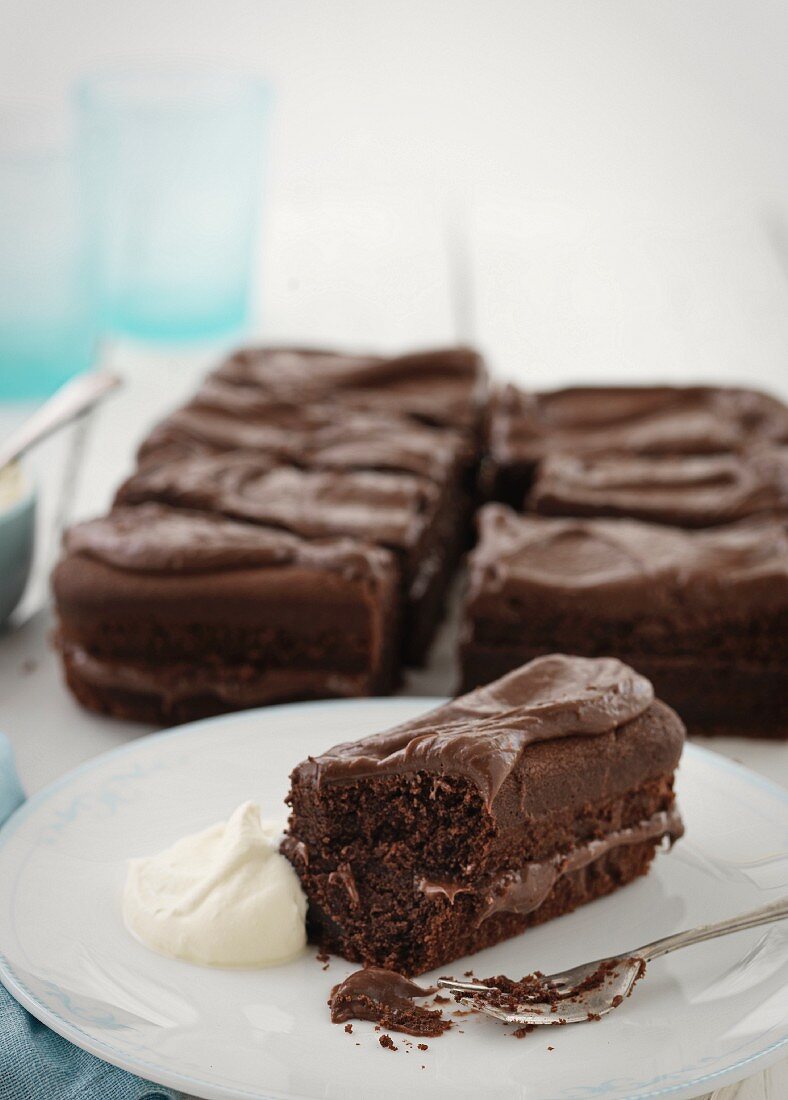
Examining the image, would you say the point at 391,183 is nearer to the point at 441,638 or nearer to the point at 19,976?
the point at 441,638

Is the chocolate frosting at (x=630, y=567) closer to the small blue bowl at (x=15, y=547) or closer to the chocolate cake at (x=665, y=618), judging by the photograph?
the chocolate cake at (x=665, y=618)

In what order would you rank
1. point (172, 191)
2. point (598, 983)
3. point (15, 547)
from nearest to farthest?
point (598, 983)
point (15, 547)
point (172, 191)

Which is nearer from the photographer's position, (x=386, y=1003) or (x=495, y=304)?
(x=386, y=1003)

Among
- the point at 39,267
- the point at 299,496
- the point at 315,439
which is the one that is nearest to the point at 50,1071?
the point at 299,496

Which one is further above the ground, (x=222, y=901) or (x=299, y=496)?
(x=299, y=496)

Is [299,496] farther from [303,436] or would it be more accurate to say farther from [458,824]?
[458,824]

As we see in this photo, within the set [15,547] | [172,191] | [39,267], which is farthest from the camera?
[172,191]

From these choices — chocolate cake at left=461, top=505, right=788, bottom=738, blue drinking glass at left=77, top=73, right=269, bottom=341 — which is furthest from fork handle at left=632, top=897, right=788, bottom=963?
blue drinking glass at left=77, top=73, right=269, bottom=341
